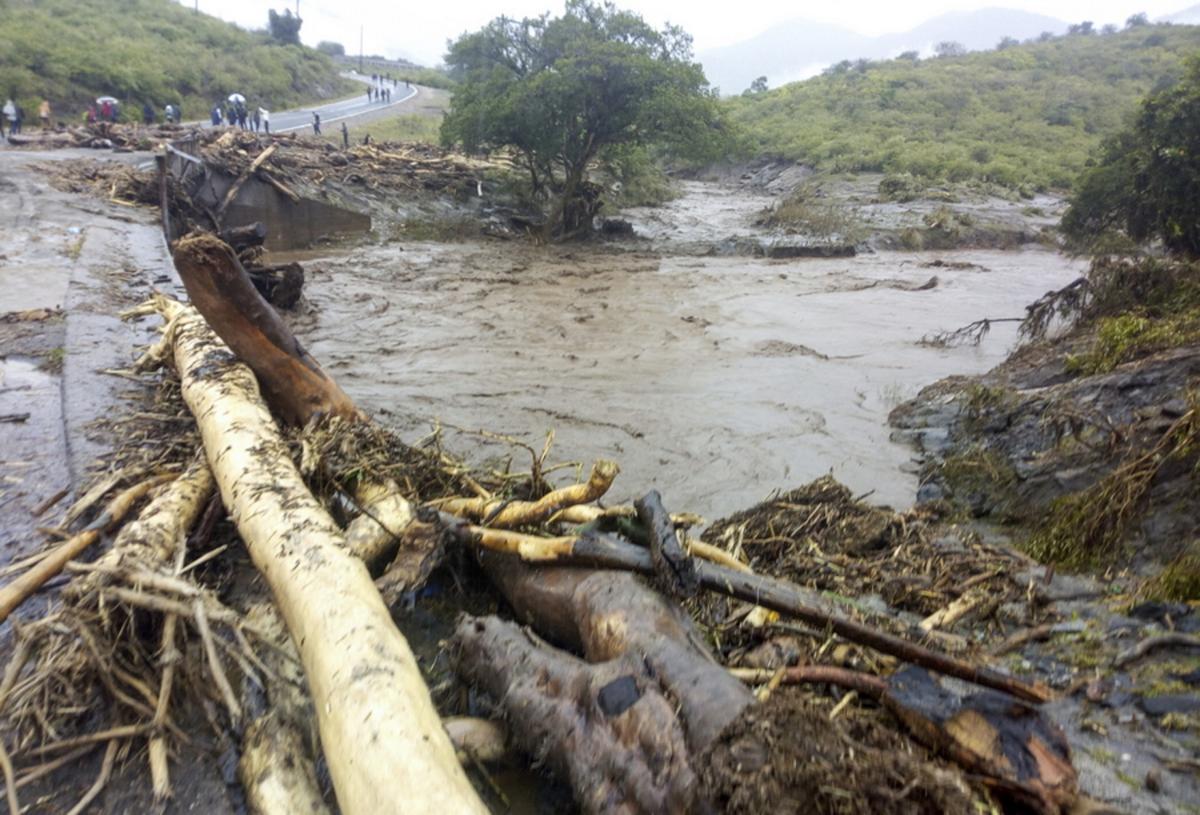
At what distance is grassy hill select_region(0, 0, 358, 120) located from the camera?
100 feet

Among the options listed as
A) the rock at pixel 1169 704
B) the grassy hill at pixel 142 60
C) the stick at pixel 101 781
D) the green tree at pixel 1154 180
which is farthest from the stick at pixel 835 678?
the grassy hill at pixel 142 60

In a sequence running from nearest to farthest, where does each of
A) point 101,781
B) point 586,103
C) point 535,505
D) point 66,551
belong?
point 101,781 → point 66,551 → point 535,505 → point 586,103

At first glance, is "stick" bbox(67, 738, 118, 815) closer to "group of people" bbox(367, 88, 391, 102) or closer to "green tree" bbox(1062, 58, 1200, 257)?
"green tree" bbox(1062, 58, 1200, 257)

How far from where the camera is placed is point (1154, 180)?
9422 millimetres

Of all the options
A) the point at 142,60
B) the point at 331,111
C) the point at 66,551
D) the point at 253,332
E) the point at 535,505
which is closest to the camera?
the point at 66,551

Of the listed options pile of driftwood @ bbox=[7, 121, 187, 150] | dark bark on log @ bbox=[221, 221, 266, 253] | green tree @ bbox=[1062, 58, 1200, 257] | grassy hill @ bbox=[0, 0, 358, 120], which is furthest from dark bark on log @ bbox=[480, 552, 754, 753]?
grassy hill @ bbox=[0, 0, 358, 120]

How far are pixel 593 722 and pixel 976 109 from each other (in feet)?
172

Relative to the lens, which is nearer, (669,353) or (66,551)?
(66,551)

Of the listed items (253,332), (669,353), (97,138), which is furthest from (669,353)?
(97,138)

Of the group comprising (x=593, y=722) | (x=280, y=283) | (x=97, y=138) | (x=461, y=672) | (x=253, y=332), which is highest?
(x=253, y=332)

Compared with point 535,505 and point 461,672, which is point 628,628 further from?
point 535,505

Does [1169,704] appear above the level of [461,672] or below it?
above

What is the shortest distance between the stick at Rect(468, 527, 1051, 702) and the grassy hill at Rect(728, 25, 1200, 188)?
21.1 meters

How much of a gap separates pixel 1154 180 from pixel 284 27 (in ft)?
233
